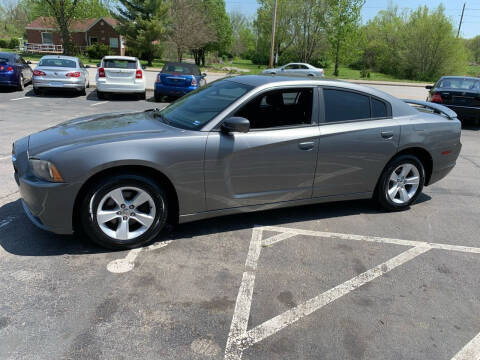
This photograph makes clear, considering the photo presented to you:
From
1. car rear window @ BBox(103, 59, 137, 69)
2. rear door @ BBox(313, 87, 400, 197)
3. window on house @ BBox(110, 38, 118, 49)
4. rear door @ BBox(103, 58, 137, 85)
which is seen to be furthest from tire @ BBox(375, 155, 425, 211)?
window on house @ BBox(110, 38, 118, 49)

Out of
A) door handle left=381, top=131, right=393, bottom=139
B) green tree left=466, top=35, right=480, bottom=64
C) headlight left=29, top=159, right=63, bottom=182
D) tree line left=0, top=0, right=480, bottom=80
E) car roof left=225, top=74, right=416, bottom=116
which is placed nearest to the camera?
headlight left=29, top=159, right=63, bottom=182

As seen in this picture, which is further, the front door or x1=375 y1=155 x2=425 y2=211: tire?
x1=375 y1=155 x2=425 y2=211: tire

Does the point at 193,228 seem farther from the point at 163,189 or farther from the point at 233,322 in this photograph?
the point at 233,322

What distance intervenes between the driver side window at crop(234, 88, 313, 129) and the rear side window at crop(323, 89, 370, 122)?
0.72 feet

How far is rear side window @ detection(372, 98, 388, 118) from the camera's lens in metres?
4.66

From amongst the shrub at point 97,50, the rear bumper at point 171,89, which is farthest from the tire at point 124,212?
the shrub at point 97,50

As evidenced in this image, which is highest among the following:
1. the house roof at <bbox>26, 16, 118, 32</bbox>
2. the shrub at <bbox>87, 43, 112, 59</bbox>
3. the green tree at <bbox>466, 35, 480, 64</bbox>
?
the green tree at <bbox>466, 35, 480, 64</bbox>

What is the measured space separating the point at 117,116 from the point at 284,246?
237 centimetres

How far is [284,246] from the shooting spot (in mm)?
3955

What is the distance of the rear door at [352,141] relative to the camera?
4312mm

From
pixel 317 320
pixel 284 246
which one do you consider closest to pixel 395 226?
pixel 284 246

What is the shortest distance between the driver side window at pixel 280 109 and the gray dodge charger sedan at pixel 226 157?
11 millimetres

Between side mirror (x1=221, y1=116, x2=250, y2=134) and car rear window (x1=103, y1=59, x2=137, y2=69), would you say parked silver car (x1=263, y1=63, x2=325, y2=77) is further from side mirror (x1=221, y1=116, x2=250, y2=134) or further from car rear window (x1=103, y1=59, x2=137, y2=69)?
side mirror (x1=221, y1=116, x2=250, y2=134)

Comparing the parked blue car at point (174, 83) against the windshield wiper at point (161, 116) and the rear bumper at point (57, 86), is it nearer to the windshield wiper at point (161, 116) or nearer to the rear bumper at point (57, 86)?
the rear bumper at point (57, 86)
